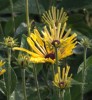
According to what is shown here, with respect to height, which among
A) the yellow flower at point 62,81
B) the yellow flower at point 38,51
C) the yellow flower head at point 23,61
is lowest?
the yellow flower at point 62,81

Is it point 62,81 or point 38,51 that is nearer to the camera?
point 62,81

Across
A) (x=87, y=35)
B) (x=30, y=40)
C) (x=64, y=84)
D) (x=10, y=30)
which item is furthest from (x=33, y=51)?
(x=87, y=35)

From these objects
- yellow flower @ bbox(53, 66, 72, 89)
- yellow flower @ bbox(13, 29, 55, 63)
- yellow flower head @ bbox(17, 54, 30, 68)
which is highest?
yellow flower @ bbox(13, 29, 55, 63)

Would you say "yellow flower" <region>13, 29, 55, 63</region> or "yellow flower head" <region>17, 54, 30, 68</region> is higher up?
"yellow flower" <region>13, 29, 55, 63</region>

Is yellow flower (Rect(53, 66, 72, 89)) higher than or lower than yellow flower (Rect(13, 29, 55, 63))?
lower

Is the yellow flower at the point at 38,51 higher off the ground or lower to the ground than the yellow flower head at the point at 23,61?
higher

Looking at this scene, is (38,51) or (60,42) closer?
(60,42)

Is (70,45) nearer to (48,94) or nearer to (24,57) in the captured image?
(24,57)

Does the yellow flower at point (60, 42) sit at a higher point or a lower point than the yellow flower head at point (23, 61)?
higher
